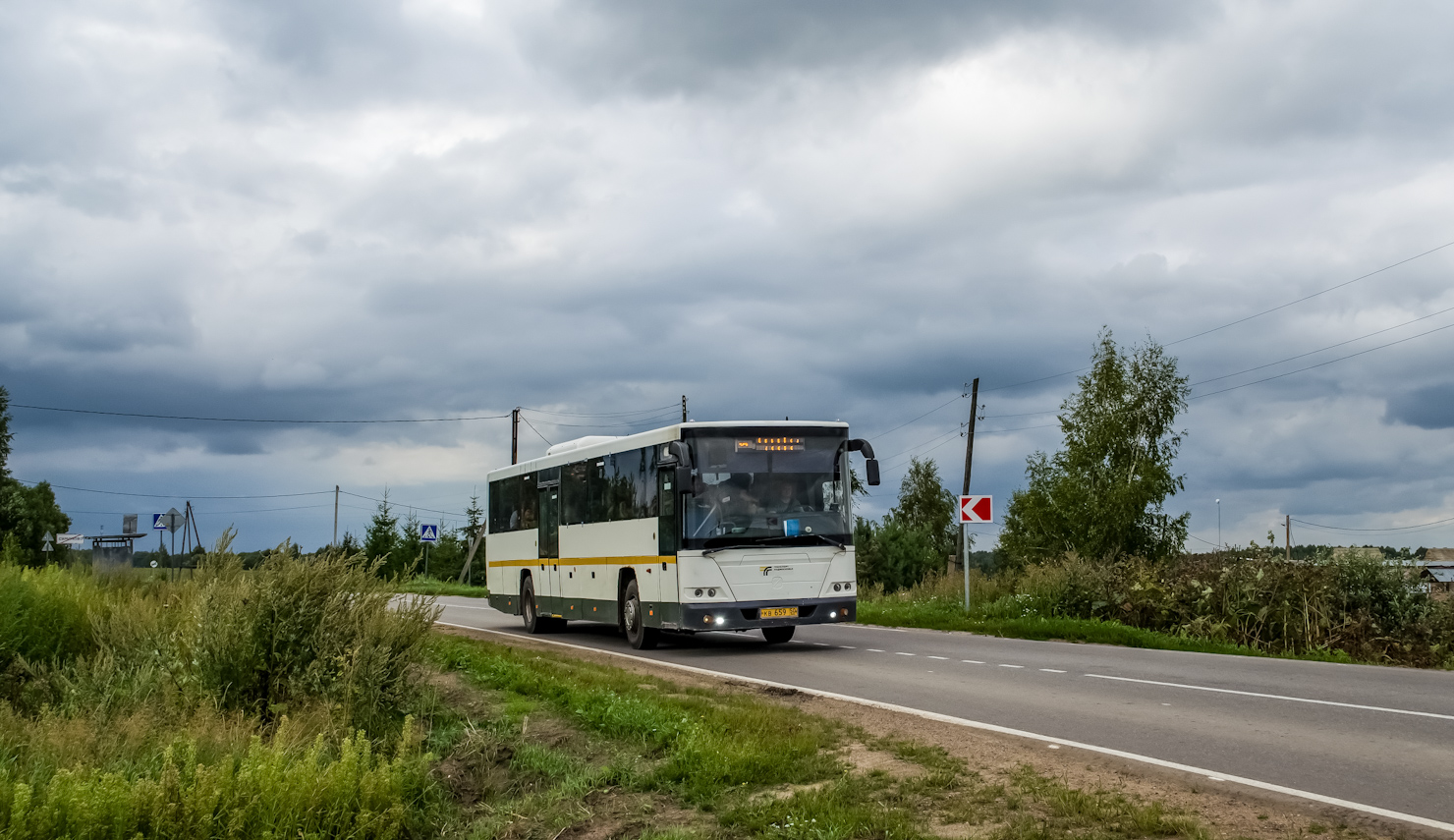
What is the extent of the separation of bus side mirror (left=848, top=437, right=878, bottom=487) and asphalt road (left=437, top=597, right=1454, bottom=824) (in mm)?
2492

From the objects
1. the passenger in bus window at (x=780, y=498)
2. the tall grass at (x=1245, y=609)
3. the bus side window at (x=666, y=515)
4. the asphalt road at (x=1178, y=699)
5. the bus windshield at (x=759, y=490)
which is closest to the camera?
the asphalt road at (x=1178, y=699)

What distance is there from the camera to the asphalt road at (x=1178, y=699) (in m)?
8.17

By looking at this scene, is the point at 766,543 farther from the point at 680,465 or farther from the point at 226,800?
the point at 226,800

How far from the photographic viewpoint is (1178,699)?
38.9 ft

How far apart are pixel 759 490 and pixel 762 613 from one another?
1768 mm

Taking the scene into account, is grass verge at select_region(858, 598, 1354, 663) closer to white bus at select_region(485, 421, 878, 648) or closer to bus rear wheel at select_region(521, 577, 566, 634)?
white bus at select_region(485, 421, 878, 648)

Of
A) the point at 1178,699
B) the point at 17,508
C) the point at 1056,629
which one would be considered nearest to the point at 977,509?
the point at 1056,629

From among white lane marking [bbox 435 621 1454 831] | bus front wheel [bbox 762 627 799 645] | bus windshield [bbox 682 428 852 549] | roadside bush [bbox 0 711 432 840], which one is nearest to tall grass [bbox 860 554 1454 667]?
bus front wheel [bbox 762 627 799 645]

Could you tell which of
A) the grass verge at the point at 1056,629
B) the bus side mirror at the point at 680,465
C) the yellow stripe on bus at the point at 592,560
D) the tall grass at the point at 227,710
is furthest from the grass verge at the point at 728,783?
the grass verge at the point at 1056,629

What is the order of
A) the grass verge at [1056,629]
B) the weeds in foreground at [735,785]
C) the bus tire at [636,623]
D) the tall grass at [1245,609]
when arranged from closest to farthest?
1. the weeds in foreground at [735,785]
2. the tall grass at [1245,609]
3. the grass verge at [1056,629]
4. the bus tire at [636,623]

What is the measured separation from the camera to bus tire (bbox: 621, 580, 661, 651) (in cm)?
1845

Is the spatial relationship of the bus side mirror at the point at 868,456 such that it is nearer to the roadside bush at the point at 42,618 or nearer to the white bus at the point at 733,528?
the white bus at the point at 733,528

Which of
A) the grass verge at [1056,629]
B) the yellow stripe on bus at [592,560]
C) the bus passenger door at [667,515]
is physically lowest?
the grass verge at [1056,629]

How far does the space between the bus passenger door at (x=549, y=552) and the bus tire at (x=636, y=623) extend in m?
2.96
